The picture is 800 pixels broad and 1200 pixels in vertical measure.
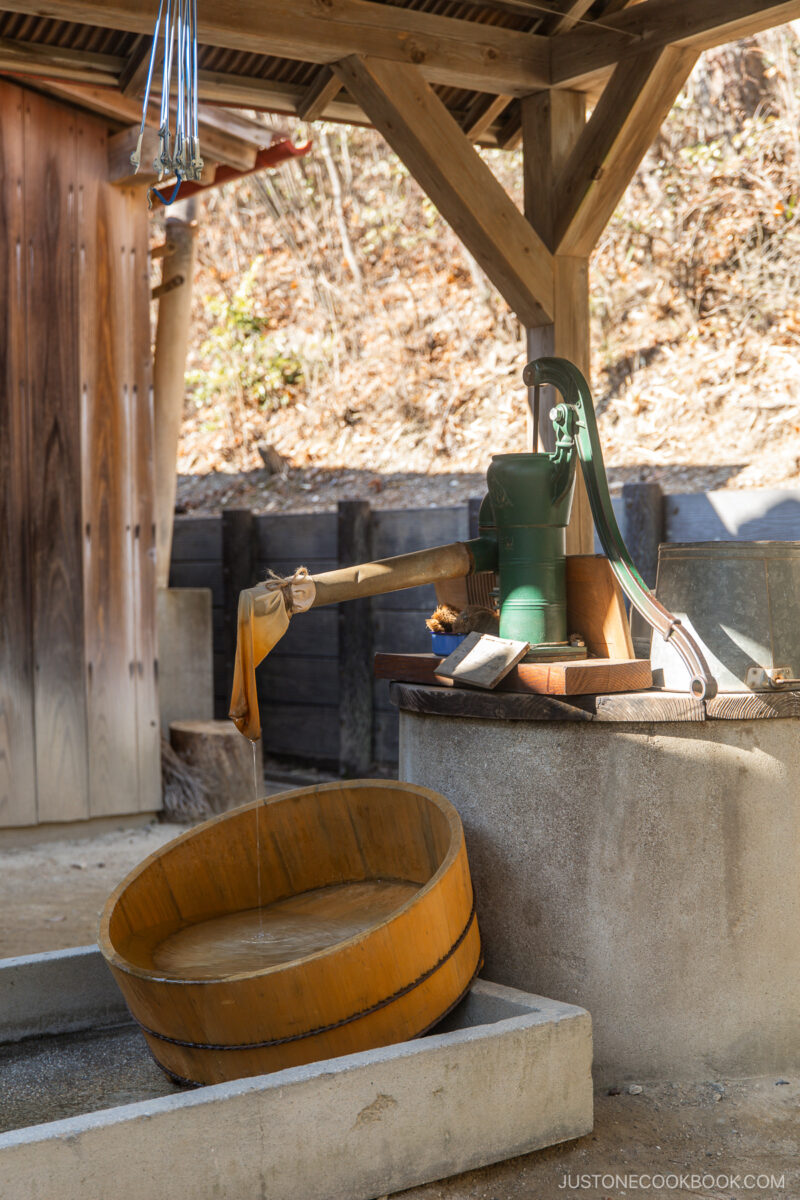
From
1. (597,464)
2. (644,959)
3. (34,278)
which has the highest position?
(34,278)

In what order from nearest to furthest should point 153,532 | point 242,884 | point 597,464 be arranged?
point 597,464
point 242,884
point 153,532

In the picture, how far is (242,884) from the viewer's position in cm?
340

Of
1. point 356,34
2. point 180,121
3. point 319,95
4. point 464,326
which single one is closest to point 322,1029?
point 180,121

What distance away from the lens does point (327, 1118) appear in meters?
2.35

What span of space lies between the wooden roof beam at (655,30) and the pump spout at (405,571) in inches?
68.7

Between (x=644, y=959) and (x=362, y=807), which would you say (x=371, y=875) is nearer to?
(x=362, y=807)

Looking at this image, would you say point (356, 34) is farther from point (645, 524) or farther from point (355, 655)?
point (355, 655)

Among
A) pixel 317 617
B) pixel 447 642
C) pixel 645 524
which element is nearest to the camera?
pixel 447 642

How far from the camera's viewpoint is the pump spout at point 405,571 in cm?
304

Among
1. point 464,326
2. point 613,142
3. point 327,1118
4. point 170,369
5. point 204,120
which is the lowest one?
point 327,1118

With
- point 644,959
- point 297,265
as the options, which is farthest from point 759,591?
point 297,265

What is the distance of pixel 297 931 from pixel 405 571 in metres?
0.96

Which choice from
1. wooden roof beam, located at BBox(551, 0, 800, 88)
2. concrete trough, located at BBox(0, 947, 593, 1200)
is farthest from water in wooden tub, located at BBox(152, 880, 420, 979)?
wooden roof beam, located at BBox(551, 0, 800, 88)

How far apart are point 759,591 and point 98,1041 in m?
2.08
